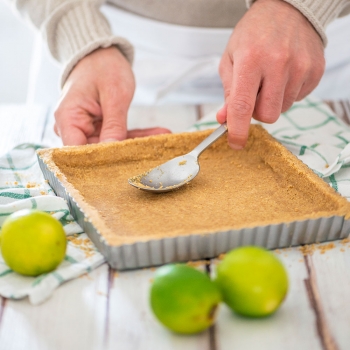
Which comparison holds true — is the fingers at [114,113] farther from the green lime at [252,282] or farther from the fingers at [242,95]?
the green lime at [252,282]

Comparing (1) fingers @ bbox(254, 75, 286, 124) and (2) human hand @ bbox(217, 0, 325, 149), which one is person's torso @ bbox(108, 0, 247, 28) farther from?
(1) fingers @ bbox(254, 75, 286, 124)

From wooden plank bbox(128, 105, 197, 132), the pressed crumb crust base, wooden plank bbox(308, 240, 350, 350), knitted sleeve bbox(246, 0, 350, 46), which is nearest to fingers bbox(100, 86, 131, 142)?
the pressed crumb crust base

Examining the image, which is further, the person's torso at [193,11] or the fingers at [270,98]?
the person's torso at [193,11]

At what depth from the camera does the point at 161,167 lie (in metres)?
1.29

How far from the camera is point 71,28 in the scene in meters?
1.72

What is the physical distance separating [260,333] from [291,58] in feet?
2.42

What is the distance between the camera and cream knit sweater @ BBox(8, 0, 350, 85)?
1.66 m

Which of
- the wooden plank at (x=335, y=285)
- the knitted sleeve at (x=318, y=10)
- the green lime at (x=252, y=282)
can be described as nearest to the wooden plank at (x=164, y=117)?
the knitted sleeve at (x=318, y=10)

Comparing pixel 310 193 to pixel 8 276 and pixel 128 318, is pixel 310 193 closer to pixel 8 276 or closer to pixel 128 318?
pixel 128 318

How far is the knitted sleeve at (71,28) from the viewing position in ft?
5.41

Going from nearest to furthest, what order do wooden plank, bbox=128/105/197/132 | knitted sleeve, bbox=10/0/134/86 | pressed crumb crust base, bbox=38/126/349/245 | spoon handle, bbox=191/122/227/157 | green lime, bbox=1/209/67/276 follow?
green lime, bbox=1/209/67/276 → pressed crumb crust base, bbox=38/126/349/245 → spoon handle, bbox=191/122/227/157 → knitted sleeve, bbox=10/0/134/86 → wooden plank, bbox=128/105/197/132

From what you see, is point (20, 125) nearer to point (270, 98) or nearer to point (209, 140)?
point (209, 140)

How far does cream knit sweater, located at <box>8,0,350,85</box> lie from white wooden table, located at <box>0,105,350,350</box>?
0.86m

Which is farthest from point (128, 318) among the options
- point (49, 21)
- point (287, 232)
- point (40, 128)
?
point (49, 21)
